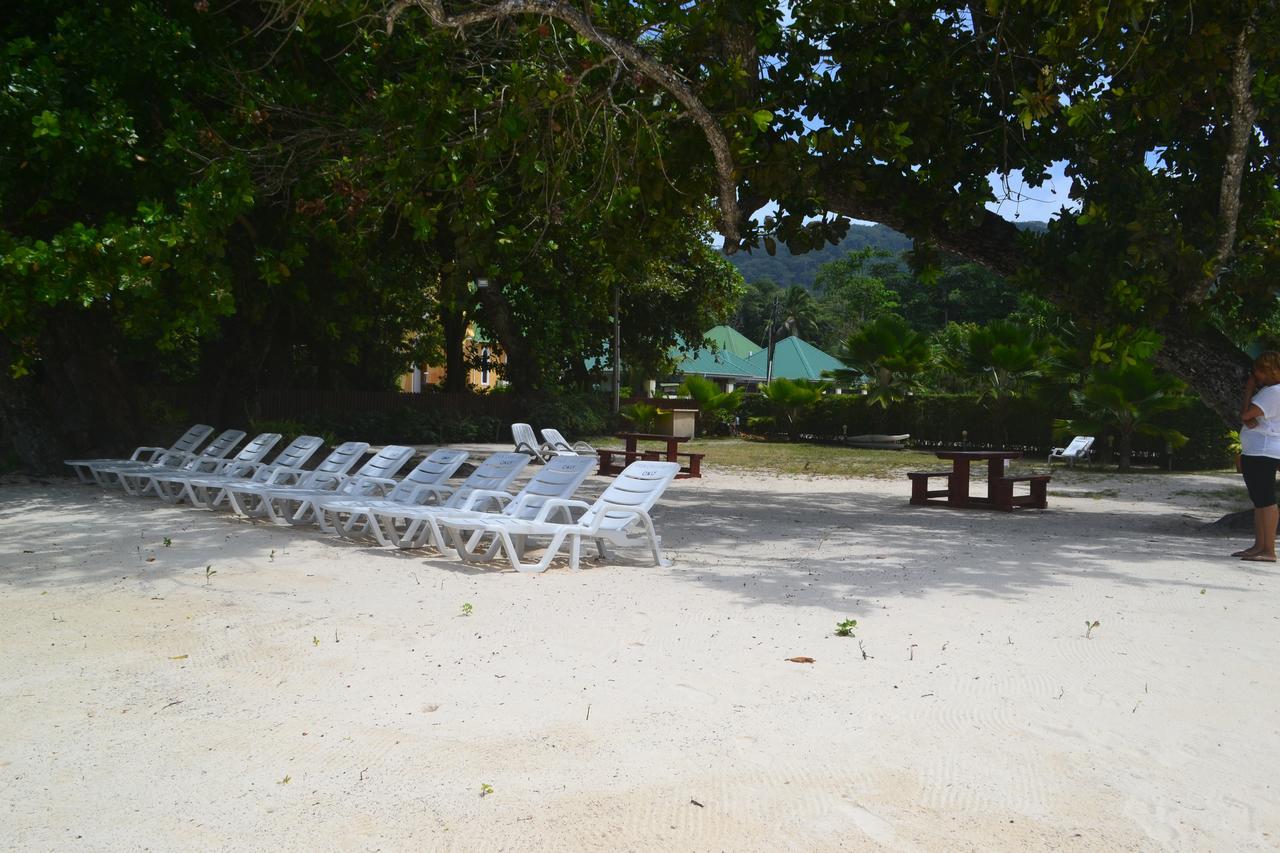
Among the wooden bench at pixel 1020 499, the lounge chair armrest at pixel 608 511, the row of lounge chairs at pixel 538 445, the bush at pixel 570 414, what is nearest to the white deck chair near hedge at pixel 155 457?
the row of lounge chairs at pixel 538 445

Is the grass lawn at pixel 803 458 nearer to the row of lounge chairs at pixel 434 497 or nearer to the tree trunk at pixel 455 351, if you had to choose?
the tree trunk at pixel 455 351

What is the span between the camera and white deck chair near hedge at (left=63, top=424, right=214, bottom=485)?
1340 centimetres

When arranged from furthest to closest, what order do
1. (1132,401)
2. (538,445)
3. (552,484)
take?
(1132,401) → (538,445) → (552,484)

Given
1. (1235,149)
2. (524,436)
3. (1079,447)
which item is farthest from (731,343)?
(1235,149)

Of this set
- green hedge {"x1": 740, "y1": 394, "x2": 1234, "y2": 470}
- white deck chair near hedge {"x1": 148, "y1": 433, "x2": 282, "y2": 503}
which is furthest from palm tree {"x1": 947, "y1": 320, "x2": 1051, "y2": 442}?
white deck chair near hedge {"x1": 148, "y1": 433, "x2": 282, "y2": 503}

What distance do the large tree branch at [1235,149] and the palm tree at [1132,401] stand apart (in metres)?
11.3

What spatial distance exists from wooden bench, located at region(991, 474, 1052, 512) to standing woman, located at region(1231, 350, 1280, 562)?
459 centimetres

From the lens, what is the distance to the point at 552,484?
28.6 feet

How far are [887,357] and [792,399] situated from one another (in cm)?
461

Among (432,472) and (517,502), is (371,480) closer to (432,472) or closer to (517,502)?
(432,472)

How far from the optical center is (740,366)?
5050cm

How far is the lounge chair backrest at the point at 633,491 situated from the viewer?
308 inches

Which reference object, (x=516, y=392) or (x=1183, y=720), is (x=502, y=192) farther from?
(x=516, y=392)

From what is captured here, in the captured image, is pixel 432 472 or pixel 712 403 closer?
pixel 432 472
